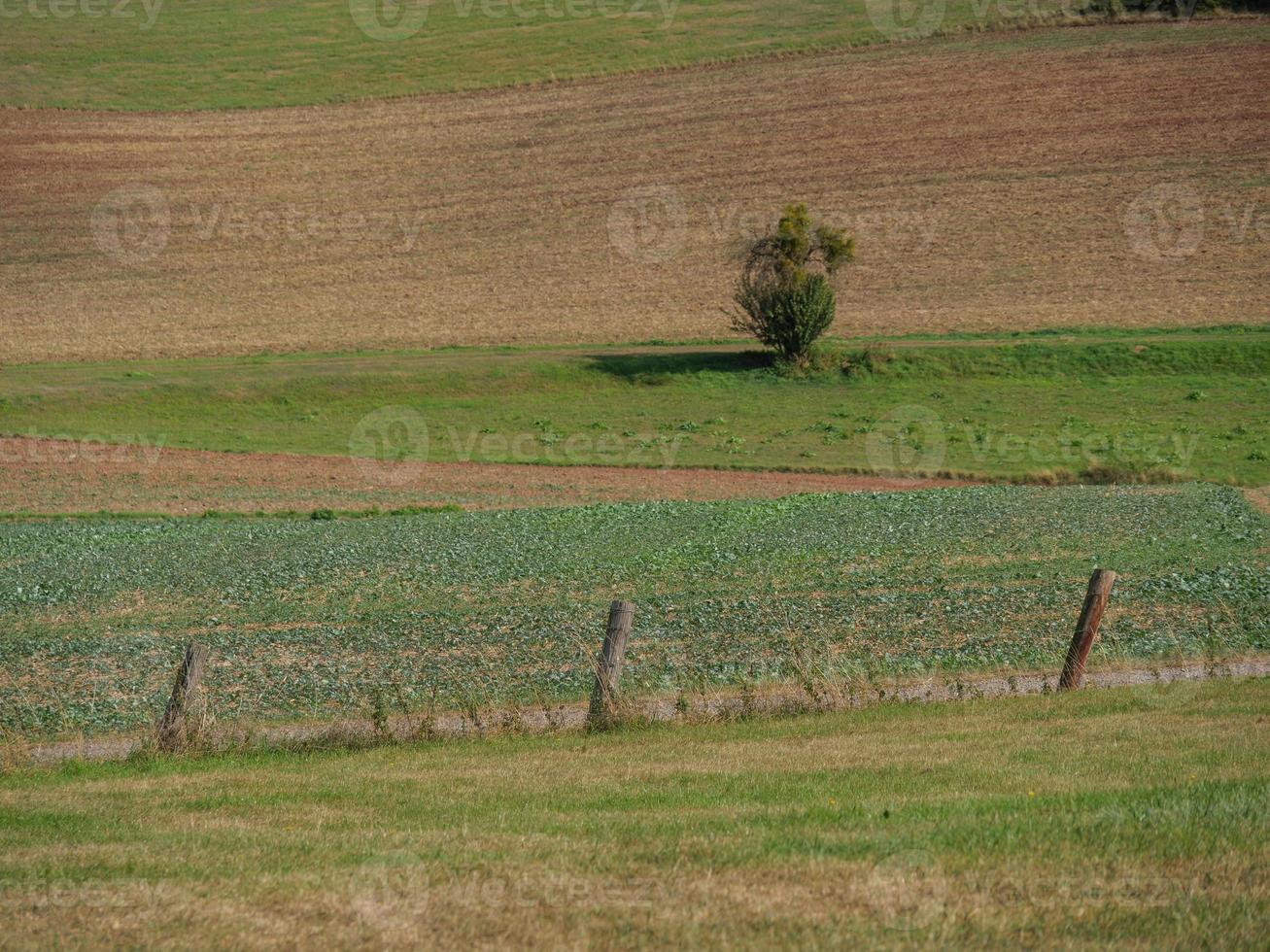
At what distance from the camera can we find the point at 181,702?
41.5 ft

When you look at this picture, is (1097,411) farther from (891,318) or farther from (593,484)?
(593,484)

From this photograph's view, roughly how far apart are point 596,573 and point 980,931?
18029 millimetres

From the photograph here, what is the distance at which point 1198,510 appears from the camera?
97.9ft

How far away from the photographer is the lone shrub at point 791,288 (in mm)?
48906
